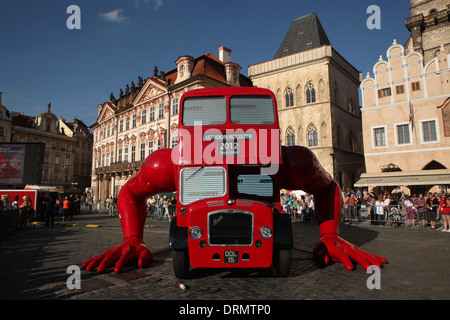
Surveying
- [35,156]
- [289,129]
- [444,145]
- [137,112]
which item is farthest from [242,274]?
[137,112]

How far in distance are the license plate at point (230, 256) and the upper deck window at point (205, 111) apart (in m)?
2.39

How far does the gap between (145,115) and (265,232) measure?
114 feet

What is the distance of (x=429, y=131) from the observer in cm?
2380

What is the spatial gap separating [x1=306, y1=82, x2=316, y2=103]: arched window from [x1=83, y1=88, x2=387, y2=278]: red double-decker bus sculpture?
2776 centimetres

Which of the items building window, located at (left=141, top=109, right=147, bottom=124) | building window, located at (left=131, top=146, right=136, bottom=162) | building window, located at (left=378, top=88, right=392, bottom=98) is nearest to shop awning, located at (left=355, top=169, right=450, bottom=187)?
building window, located at (left=378, top=88, right=392, bottom=98)

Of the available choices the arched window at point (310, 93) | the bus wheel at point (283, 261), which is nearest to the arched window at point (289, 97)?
the arched window at point (310, 93)

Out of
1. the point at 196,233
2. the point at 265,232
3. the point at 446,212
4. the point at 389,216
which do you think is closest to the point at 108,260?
the point at 196,233

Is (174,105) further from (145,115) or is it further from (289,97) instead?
(289,97)

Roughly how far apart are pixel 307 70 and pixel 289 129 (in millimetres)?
6900

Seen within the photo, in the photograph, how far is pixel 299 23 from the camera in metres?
38.5

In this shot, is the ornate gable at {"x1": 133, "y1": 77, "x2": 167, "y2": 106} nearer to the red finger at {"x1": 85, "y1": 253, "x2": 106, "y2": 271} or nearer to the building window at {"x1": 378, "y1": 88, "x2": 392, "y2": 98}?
the building window at {"x1": 378, "y1": 88, "x2": 392, "y2": 98}

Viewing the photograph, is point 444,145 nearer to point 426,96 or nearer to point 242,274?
point 426,96

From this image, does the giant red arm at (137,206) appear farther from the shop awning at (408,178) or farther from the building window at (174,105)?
the building window at (174,105)

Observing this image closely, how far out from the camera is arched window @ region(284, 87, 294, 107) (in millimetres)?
33812
